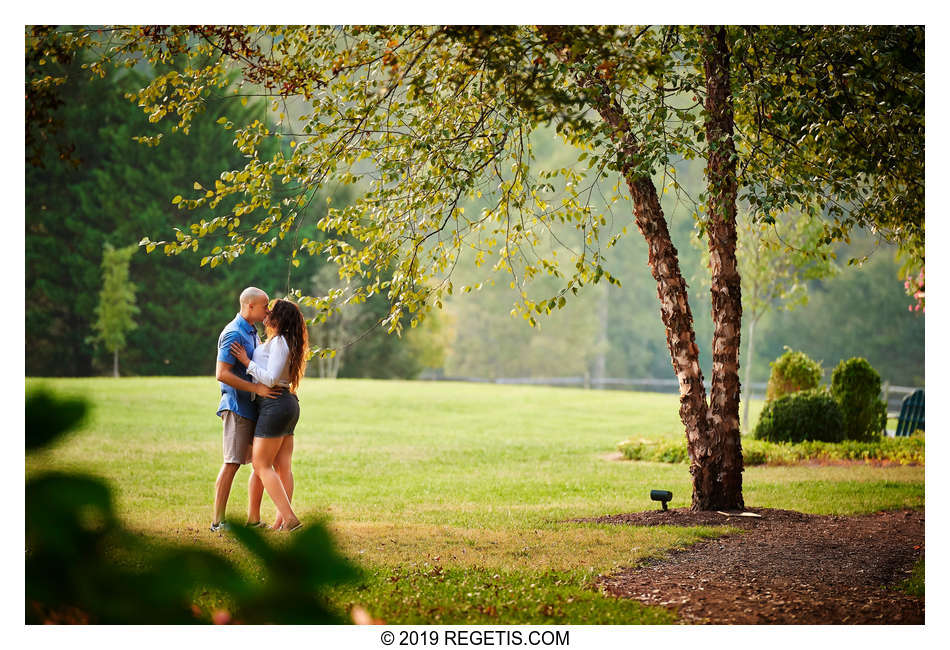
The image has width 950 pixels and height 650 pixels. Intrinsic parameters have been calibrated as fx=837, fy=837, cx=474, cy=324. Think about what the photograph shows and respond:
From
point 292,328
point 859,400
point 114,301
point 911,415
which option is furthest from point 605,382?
point 292,328

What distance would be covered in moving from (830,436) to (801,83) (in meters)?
5.94

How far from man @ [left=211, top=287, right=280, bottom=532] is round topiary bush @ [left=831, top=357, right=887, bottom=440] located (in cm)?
737

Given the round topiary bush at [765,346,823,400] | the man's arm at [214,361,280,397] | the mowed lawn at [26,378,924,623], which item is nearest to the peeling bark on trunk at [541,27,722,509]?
the mowed lawn at [26,378,924,623]

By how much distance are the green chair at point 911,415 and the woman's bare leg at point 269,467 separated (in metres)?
8.80

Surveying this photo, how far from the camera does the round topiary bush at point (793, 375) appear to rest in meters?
10.2

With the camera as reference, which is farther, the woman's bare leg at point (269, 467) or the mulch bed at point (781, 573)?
the woman's bare leg at point (269, 467)

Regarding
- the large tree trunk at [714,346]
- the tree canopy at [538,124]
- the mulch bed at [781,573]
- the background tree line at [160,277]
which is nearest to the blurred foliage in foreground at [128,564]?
the mulch bed at [781,573]

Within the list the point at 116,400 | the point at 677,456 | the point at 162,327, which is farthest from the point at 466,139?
the point at 162,327

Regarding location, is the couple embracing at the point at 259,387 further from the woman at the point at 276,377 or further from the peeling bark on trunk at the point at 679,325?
the peeling bark on trunk at the point at 679,325

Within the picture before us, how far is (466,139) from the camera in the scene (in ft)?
14.3

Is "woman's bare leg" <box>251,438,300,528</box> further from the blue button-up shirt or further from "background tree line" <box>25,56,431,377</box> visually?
"background tree line" <box>25,56,431,377</box>

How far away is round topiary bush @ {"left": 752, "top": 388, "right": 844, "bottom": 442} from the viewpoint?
366 inches

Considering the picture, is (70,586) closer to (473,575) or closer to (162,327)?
(473,575)

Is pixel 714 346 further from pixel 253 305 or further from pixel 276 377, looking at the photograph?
pixel 253 305
